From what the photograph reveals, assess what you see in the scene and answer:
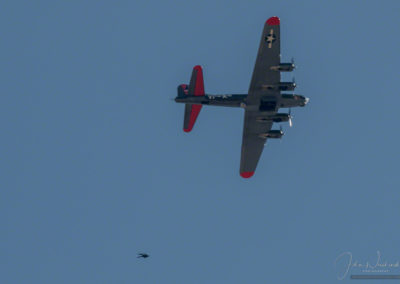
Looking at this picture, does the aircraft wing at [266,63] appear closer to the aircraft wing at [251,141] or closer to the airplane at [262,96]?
the airplane at [262,96]

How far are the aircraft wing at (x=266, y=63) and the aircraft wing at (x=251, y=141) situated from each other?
10.2 ft

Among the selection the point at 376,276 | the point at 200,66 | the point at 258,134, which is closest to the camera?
the point at 376,276

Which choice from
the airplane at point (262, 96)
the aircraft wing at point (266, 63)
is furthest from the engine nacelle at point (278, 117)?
the aircraft wing at point (266, 63)

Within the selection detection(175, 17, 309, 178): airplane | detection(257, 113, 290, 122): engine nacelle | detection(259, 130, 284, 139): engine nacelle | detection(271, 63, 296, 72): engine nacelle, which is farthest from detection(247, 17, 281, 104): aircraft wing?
detection(259, 130, 284, 139): engine nacelle

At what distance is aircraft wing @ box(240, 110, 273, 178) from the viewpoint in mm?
84188

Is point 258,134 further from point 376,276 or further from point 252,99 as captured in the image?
point 376,276

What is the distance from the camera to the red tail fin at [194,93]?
80250 millimetres

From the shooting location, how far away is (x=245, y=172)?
291ft

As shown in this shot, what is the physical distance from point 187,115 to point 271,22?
13.0 metres

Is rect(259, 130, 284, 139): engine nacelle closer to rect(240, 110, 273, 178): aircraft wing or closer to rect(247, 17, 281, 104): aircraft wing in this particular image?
rect(240, 110, 273, 178): aircraft wing

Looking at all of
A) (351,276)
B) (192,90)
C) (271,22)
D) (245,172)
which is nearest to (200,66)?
(192,90)

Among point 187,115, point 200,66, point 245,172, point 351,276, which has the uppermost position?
point 200,66

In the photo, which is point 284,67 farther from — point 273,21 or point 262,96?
point 273,21

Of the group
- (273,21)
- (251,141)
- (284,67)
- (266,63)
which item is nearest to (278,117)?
(251,141)
